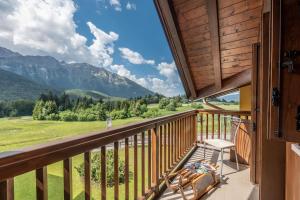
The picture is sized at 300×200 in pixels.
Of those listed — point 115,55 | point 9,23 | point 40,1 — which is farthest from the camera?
point 115,55

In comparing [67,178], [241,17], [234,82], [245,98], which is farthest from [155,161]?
[245,98]

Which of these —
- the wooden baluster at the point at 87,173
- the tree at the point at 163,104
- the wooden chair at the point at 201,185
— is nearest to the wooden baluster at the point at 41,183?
the wooden baluster at the point at 87,173

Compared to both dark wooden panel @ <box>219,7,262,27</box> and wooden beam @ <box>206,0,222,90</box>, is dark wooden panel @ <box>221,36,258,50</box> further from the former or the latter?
dark wooden panel @ <box>219,7,262,27</box>

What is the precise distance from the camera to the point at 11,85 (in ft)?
32.1

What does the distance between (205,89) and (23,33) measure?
25.6 meters

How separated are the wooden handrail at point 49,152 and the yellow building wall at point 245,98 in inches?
224

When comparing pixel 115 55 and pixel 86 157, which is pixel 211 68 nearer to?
pixel 86 157

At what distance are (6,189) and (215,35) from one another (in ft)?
11.3

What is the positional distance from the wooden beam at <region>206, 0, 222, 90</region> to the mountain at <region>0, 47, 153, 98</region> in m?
11.5

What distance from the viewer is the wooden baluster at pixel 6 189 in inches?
33.1

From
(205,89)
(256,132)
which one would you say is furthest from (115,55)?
(256,132)

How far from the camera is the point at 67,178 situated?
1.19 metres

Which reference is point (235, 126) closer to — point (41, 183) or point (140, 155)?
point (140, 155)

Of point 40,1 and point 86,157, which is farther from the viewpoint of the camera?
point 40,1
